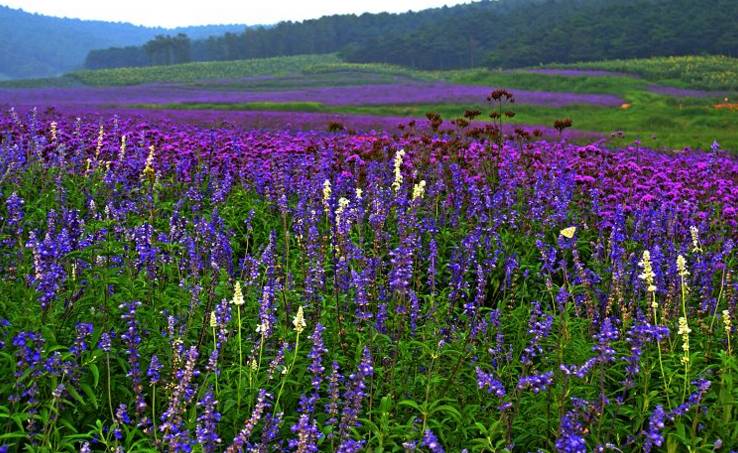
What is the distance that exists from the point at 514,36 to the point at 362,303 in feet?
306

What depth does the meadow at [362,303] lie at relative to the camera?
11.7ft

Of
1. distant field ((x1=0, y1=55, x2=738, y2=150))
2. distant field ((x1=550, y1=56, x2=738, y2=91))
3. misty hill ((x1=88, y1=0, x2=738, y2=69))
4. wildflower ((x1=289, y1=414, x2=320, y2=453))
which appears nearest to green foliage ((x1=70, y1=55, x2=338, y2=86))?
distant field ((x1=0, y1=55, x2=738, y2=150))

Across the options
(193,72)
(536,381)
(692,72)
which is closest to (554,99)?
(692,72)

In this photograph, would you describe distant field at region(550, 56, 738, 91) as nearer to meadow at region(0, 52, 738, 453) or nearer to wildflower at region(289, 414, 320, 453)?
meadow at region(0, 52, 738, 453)

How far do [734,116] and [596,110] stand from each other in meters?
6.58

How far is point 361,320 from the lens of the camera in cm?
496

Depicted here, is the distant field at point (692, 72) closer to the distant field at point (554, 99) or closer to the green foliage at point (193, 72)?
the distant field at point (554, 99)

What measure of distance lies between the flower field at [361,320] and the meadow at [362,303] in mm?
28

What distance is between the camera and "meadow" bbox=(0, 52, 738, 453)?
140 inches

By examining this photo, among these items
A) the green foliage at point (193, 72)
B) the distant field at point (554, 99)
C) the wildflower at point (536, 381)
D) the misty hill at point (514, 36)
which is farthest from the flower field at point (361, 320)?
the misty hill at point (514, 36)

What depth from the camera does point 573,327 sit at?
5141mm

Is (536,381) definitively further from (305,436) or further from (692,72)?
(692,72)

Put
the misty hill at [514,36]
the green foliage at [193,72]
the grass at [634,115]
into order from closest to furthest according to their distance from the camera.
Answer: the grass at [634,115]
the green foliage at [193,72]
the misty hill at [514,36]

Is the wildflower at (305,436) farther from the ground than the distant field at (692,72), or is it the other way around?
the distant field at (692,72)
